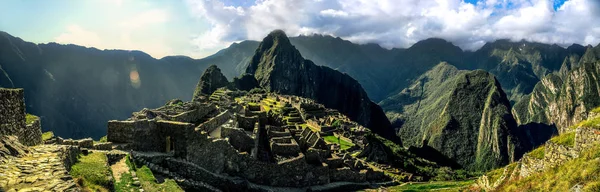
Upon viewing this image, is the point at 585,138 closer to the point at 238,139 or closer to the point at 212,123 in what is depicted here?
the point at 238,139

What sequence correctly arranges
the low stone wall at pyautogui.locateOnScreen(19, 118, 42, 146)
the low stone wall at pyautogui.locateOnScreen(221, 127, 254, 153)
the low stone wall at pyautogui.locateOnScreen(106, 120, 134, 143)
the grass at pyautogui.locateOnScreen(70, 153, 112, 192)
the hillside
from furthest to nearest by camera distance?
1. the low stone wall at pyautogui.locateOnScreen(221, 127, 254, 153)
2. the low stone wall at pyautogui.locateOnScreen(106, 120, 134, 143)
3. the low stone wall at pyautogui.locateOnScreen(19, 118, 42, 146)
4. the hillside
5. the grass at pyautogui.locateOnScreen(70, 153, 112, 192)

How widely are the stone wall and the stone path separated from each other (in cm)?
320

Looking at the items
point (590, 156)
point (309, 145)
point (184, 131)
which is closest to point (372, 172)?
point (309, 145)

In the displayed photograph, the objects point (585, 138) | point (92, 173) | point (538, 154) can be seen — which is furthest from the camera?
point (538, 154)

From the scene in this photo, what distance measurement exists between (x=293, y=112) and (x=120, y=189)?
67.3 m

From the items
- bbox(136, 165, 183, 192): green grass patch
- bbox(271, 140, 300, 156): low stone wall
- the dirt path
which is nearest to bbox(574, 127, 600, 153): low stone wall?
bbox(136, 165, 183, 192): green grass patch

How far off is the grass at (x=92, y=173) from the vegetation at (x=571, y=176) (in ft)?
43.9

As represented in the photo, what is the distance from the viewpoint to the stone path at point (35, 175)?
24.7 feet

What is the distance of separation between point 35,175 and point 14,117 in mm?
6498

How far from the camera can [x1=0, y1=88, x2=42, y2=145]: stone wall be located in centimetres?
1212

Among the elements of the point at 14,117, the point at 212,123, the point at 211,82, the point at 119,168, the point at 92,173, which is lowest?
the point at 119,168

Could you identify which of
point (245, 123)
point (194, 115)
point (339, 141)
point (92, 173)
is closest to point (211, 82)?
point (339, 141)

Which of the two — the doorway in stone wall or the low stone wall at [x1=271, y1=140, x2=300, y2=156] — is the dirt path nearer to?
the doorway in stone wall

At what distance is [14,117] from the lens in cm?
1312
